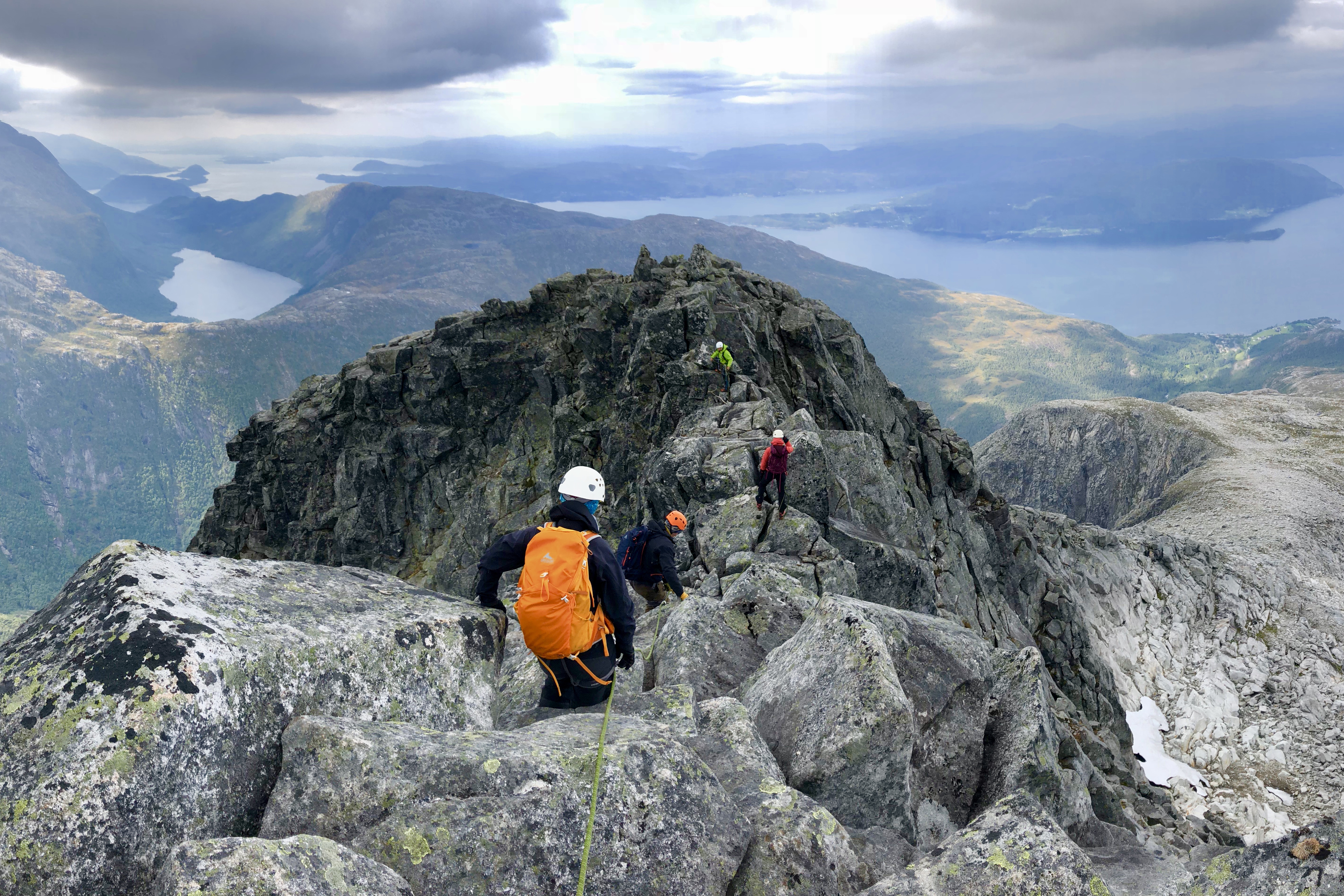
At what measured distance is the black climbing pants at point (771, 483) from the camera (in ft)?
87.4

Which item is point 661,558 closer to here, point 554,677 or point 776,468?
point 554,677

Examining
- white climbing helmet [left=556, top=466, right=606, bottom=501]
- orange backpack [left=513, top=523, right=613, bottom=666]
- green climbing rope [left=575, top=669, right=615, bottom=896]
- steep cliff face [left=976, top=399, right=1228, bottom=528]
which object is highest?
white climbing helmet [left=556, top=466, right=606, bottom=501]

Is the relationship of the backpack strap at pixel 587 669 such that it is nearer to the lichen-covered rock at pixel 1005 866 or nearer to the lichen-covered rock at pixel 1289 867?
the lichen-covered rock at pixel 1005 866

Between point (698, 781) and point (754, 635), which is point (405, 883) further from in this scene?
point (754, 635)

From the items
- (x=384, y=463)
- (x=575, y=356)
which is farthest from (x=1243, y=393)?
(x=384, y=463)

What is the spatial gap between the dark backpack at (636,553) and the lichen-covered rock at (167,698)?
768cm

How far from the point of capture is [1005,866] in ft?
29.7

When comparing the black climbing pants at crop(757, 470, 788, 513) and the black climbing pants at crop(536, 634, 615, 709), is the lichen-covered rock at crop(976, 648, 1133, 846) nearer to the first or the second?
the black climbing pants at crop(536, 634, 615, 709)

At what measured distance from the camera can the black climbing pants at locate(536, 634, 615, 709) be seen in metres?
11.5

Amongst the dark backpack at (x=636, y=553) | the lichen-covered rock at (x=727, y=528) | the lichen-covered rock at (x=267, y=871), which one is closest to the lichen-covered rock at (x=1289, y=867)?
the lichen-covered rock at (x=267, y=871)

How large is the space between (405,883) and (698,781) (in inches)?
145

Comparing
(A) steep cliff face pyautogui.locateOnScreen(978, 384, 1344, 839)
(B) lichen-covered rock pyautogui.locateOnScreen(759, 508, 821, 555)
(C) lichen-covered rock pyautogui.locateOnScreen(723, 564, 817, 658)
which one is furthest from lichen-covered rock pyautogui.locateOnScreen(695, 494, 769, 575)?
(A) steep cliff face pyautogui.locateOnScreen(978, 384, 1344, 839)

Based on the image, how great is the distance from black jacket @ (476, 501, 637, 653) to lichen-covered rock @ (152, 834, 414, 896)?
159 inches

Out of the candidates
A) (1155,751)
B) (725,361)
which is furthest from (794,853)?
(1155,751)
